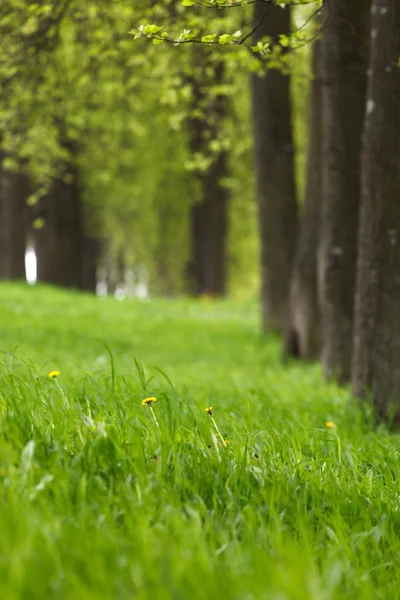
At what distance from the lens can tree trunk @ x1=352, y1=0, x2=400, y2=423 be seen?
5645mm

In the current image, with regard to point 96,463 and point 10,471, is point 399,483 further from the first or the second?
point 10,471

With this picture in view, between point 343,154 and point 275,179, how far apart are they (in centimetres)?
Result: 412

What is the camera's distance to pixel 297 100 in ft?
58.1

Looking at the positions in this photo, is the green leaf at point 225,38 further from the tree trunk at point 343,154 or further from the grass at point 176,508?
the tree trunk at point 343,154

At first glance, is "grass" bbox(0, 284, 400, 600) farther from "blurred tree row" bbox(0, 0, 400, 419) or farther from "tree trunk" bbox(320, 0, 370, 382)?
"tree trunk" bbox(320, 0, 370, 382)

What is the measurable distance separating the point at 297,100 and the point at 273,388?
1181 cm

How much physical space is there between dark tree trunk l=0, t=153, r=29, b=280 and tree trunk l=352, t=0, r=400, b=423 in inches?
645

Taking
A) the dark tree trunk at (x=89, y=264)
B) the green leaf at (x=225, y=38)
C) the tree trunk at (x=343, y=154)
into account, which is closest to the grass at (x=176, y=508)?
the green leaf at (x=225, y=38)

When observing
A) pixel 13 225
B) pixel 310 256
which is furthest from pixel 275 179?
pixel 13 225

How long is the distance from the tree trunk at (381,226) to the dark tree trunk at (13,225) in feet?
53.8

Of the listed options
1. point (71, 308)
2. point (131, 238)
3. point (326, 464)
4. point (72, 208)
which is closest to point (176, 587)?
point (326, 464)

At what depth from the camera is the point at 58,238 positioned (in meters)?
21.6

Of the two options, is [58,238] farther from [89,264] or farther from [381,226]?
[381,226]

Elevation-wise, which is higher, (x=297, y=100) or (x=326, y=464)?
(x=297, y=100)
